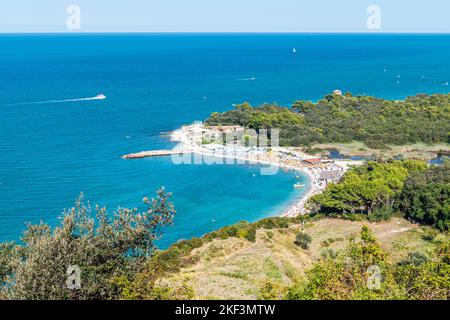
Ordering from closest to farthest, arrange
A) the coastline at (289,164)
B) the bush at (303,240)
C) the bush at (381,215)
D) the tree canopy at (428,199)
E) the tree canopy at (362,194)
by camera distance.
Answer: the bush at (303,240) → the tree canopy at (428,199) → the bush at (381,215) → the tree canopy at (362,194) → the coastline at (289,164)

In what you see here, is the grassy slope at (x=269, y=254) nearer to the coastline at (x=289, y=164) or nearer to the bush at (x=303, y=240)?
the bush at (x=303, y=240)

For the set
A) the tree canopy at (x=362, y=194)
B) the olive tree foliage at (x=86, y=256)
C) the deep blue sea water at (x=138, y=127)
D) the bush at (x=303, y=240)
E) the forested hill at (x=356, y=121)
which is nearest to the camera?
the olive tree foliage at (x=86, y=256)

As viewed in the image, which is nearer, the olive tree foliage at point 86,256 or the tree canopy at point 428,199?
the olive tree foliage at point 86,256

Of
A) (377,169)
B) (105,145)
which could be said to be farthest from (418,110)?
(105,145)

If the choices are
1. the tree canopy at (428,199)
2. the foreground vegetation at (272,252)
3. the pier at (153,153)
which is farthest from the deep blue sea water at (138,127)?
the tree canopy at (428,199)

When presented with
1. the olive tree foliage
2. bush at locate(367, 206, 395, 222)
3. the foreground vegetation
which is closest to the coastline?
the foreground vegetation

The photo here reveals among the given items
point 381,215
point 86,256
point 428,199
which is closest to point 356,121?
point 381,215

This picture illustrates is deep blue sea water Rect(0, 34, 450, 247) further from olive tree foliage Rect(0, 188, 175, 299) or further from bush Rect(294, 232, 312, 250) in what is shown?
olive tree foliage Rect(0, 188, 175, 299)
